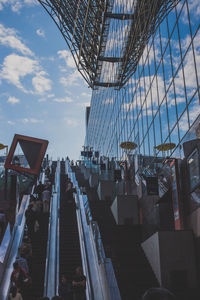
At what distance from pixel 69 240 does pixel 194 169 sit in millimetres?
5408

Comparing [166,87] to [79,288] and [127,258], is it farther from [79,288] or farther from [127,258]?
[79,288]

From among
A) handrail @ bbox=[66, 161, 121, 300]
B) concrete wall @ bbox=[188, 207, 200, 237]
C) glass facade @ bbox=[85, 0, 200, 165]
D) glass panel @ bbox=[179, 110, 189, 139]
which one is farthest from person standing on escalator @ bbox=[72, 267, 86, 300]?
glass panel @ bbox=[179, 110, 189, 139]

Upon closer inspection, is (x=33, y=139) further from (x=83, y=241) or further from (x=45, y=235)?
(x=83, y=241)

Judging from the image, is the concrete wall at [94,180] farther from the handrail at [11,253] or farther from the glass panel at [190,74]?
the glass panel at [190,74]

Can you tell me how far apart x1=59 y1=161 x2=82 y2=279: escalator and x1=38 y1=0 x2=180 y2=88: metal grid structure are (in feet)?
38.4

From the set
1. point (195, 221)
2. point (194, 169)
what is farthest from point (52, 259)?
point (194, 169)

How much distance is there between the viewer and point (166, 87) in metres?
18.0

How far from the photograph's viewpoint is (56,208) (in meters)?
16.1

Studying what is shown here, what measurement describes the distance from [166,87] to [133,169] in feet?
25.6

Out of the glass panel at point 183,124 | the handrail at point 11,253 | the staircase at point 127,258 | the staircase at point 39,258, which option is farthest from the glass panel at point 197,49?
the handrail at point 11,253

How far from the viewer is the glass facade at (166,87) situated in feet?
47.2

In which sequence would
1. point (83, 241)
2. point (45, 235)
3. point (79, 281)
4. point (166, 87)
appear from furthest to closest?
point (166, 87), point (45, 235), point (83, 241), point (79, 281)

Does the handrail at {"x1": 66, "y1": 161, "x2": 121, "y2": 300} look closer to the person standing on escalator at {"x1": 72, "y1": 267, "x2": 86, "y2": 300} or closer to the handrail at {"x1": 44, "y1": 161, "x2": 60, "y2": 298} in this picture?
the person standing on escalator at {"x1": 72, "y1": 267, "x2": 86, "y2": 300}

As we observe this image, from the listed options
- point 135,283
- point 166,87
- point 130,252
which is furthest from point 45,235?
point 166,87
